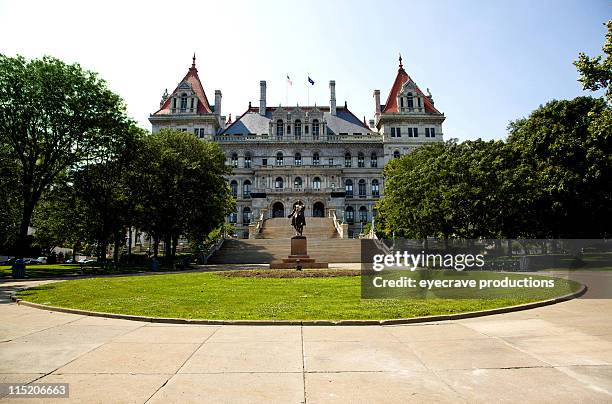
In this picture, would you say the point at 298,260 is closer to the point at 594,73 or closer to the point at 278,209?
the point at 594,73

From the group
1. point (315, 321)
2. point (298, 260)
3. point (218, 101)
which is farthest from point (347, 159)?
point (315, 321)

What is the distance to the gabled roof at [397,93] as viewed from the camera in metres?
75.6

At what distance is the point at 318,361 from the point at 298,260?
2286cm

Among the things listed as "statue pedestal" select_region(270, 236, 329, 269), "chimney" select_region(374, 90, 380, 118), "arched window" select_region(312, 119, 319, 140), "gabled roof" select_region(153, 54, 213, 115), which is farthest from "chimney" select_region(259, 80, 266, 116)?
"statue pedestal" select_region(270, 236, 329, 269)

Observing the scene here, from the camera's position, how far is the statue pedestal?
1174 inches

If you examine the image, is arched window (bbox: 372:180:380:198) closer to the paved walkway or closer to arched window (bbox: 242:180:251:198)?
arched window (bbox: 242:180:251:198)

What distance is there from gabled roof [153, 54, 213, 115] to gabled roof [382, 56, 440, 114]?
113ft

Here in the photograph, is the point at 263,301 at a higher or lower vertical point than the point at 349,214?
lower

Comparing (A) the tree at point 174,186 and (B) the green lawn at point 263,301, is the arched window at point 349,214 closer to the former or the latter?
(A) the tree at point 174,186

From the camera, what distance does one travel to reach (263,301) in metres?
13.8

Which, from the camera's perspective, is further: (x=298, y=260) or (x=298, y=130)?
(x=298, y=130)

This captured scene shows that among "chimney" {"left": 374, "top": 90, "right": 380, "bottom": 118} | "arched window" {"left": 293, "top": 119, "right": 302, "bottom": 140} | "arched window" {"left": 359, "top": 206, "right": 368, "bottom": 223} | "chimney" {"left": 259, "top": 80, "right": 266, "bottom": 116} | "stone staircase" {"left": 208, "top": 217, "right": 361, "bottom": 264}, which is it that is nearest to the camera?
"stone staircase" {"left": 208, "top": 217, "right": 361, "bottom": 264}

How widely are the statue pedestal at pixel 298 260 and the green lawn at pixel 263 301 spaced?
10625mm

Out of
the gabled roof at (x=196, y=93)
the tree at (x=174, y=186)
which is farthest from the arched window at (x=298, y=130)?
the tree at (x=174, y=186)
